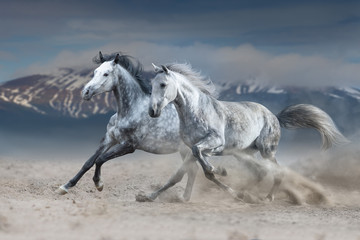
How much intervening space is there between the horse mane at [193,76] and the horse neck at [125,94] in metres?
0.85

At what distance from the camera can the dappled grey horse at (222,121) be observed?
30.1 ft

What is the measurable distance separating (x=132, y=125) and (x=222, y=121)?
1.46 metres

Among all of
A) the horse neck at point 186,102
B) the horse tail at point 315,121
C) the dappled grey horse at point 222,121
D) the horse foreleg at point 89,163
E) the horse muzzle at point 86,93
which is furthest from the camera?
the horse tail at point 315,121

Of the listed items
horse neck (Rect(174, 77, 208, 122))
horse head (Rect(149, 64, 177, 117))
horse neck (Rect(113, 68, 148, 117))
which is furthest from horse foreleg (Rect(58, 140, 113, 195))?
horse head (Rect(149, 64, 177, 117))

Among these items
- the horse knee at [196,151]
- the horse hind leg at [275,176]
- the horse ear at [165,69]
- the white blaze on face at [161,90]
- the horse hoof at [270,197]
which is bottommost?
the horse hoof at [270,197]

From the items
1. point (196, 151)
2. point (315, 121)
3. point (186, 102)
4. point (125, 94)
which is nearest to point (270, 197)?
point (315, 121)

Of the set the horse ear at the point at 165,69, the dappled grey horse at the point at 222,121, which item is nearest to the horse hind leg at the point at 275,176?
the dappled grey horse at the point at 222,121

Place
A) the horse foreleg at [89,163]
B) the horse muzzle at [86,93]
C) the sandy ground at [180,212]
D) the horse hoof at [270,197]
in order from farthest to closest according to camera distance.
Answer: the horse hoof at [270,197] < the horse foreleg at [89,163] < the horse muzzle at [86,93] < the sandy ground at [180,212]

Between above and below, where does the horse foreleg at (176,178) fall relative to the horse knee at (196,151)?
below

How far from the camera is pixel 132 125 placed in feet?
33.3

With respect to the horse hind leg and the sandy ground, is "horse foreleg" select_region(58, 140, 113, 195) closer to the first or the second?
the sandy ground

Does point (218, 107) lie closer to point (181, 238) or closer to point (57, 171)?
point (181, 238)

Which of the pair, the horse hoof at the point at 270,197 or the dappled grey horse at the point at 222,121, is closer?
the dappled grey horse at the point at 222,121

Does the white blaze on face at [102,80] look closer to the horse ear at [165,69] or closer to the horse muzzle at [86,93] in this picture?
the horse muzzle at [86,93]
